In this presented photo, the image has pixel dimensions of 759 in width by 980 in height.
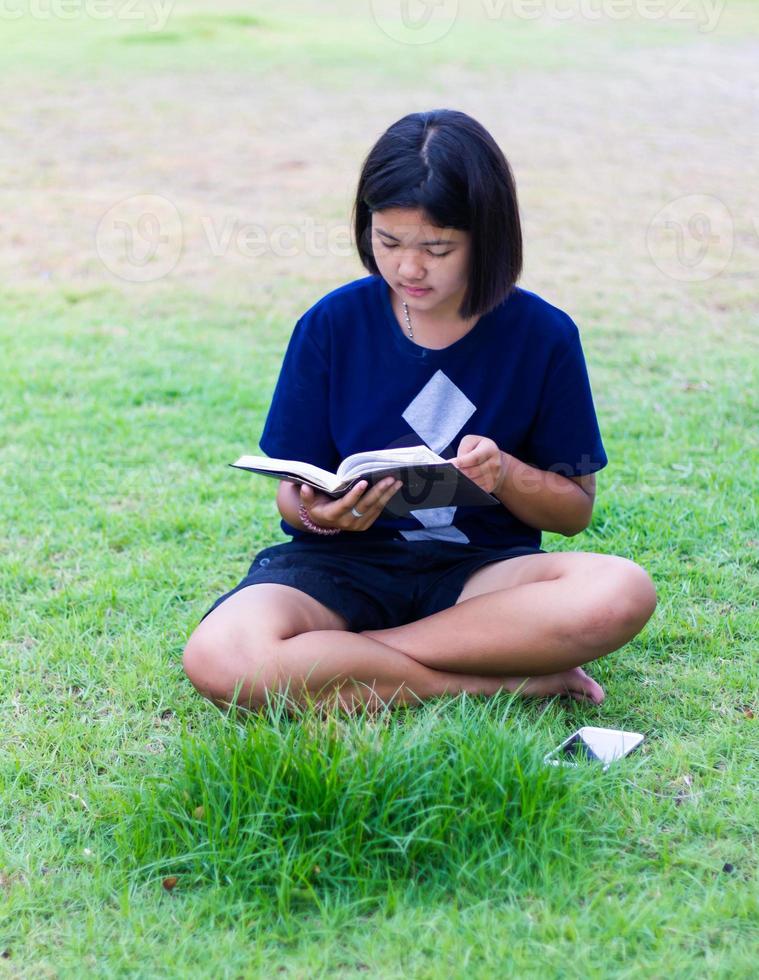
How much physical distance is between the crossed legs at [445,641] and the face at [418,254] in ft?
2.06

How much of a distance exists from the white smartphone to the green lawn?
7 centimetres

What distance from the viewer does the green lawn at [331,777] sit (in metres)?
1.88

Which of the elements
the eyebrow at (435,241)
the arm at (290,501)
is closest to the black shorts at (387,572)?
the arm at (290,501)

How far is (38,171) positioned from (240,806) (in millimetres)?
7936

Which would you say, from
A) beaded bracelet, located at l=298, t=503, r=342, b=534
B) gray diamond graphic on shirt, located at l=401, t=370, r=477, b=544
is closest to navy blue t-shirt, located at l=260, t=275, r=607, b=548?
gray diamond graphic on shirt, located at l=401, t=370, r=477, b=544

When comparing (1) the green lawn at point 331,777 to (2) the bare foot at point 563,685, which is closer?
(1) the green lawn at point 331,777

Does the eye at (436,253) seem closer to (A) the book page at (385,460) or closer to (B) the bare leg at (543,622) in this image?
(A) the book page at (385,460)

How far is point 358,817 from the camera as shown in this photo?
79.4 inches

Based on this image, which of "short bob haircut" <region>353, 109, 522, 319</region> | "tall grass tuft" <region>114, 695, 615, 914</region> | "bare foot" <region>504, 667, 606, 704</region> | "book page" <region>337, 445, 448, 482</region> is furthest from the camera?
"bare foot" <region>504, 667, 606, 704</region>

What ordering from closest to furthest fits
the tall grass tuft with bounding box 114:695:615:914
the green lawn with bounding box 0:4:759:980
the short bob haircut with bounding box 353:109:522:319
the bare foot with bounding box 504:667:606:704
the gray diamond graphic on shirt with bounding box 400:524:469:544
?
the green lawn with bounding box 0:4:759:980 → the tall grass tuft with bounding box 114:695:615:914 → the short bob haircut with bounding box 353:109:522:319 → the bare foot with bounding box 504:667:606:704 → the gray diamond graphic on shirt with bounding box 400:524:469:544

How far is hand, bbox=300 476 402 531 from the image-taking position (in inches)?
91.9

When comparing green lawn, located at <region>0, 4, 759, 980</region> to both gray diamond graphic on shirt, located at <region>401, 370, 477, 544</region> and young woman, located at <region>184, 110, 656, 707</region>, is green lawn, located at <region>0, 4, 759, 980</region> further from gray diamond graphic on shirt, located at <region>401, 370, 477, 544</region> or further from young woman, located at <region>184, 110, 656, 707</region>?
gray diamond graphic on shirt, located at <region>401, 370, 477, 544</region>

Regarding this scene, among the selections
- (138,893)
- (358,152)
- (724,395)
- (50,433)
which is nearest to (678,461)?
(724,395)

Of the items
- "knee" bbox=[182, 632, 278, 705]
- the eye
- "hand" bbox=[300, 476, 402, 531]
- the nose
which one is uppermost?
the eye
